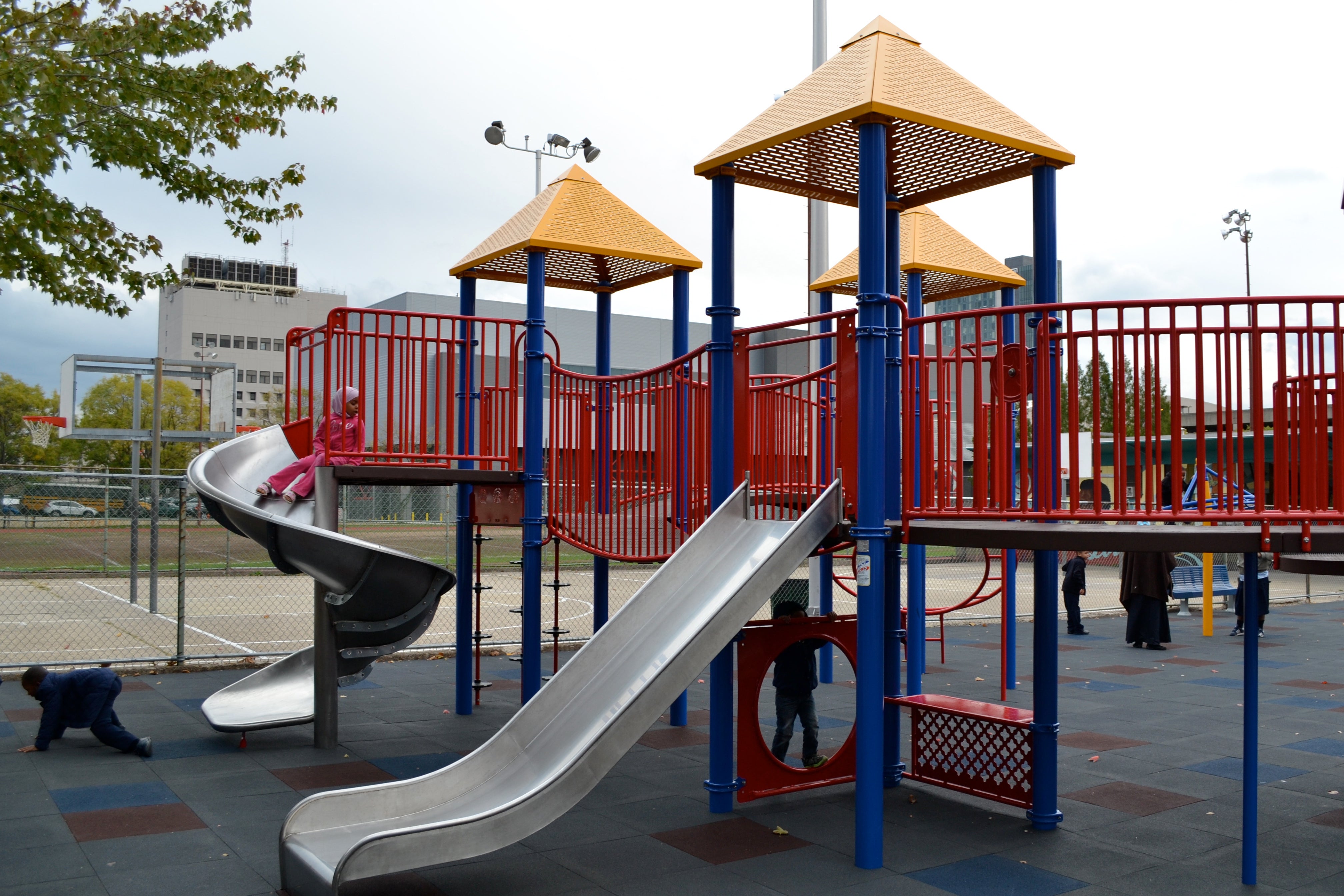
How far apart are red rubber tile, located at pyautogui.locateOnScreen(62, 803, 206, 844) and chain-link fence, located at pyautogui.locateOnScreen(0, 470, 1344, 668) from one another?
3432 millimetres

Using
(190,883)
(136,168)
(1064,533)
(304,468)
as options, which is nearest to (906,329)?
(1064,533)

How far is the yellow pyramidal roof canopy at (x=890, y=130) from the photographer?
19.3 feet

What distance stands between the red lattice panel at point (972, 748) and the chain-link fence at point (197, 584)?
3684 mm

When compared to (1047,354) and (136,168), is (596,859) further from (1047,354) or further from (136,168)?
(136,168)

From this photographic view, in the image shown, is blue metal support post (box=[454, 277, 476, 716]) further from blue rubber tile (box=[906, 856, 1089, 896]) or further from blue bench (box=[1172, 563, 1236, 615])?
blue bench (box=[1172, 563, 1236, 615])

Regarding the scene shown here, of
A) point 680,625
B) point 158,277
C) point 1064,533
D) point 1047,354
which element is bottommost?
point 680,625

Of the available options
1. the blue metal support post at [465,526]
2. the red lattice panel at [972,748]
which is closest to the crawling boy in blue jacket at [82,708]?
the blue metal support post at [465,526]

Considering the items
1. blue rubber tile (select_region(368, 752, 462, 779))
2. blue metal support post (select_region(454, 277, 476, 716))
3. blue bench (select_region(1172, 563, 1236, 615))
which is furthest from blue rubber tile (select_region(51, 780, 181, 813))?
blue bench (select_region(1172, 563, 1236, 615))

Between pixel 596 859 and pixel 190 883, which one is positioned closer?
pixel 190 883

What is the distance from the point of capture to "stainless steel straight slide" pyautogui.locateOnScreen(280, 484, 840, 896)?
4727 millimetres

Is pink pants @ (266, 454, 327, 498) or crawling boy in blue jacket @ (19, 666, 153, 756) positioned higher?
pink pants @ (266, 454, 327, 498)

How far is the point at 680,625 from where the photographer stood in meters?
5.90

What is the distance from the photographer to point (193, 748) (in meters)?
8.18

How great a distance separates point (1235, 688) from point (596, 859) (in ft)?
28.5
